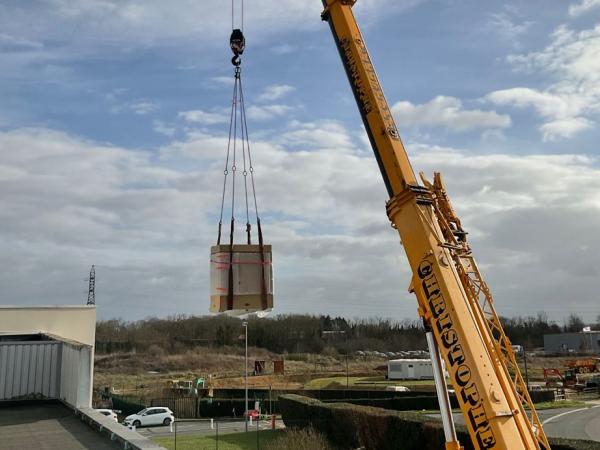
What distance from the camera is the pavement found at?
11.3 m

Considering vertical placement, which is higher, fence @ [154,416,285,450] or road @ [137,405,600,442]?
fence @ [154,416,285,450]

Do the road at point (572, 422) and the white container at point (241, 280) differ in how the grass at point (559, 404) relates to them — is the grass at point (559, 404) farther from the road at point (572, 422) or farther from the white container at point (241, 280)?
the white container at point (241, 280)

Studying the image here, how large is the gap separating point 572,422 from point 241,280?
2994cm

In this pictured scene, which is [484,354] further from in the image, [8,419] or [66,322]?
[66,322]

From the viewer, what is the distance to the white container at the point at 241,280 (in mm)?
9602

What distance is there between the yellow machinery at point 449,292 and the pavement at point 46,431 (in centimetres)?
683

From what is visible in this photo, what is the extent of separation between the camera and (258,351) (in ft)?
366

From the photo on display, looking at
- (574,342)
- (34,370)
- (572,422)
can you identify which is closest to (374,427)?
(34,370)

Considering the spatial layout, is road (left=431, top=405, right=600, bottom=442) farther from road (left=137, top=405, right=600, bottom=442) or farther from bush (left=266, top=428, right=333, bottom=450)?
bush (left=266, top=428, right=333, bottom=450)

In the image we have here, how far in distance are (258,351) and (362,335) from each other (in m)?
34.9

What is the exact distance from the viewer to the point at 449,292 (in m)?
8.23

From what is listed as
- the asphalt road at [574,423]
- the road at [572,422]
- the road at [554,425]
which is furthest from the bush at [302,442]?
the asphalt road at [574,423]

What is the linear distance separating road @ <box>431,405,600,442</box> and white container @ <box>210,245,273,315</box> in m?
21.5

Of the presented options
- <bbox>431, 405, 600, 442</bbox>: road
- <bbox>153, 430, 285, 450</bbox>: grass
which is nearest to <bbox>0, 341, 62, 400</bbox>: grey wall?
<bbox>153, 430, 285, 450</bbox>: grass
